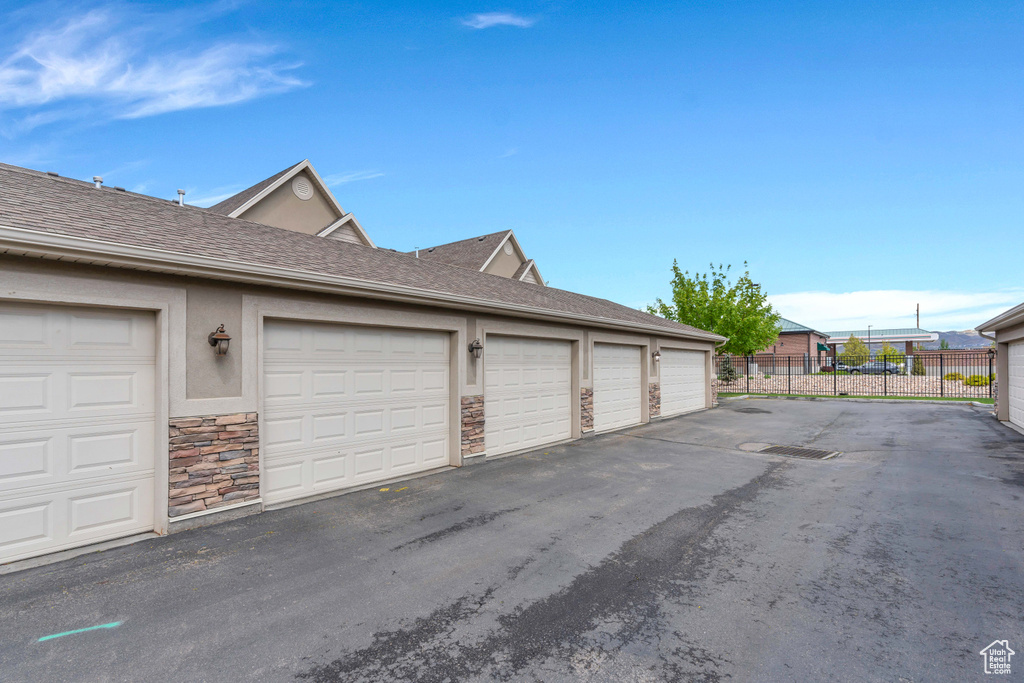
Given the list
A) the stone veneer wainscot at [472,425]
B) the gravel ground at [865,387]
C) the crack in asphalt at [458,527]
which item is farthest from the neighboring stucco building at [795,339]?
the crack in asphalt at [458,527]

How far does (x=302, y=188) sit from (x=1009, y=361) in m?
22.0

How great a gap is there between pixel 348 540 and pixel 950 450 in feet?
39.3

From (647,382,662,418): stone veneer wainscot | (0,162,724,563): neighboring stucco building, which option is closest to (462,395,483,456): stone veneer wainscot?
(0,162,724,563): neighboring stucco building

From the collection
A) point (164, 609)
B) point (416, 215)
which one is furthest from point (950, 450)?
point (416, 215)

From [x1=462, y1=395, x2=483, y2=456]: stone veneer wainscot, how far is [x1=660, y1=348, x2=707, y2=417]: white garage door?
8.21 meters

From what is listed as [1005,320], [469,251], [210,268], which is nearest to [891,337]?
[1005,320]

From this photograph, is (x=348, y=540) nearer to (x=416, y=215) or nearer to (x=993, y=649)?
(x=993, y=649)

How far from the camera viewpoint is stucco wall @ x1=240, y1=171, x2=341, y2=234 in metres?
14.0

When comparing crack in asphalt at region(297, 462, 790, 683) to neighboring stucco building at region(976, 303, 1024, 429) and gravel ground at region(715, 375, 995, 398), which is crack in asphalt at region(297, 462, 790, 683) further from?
gravel ground at region(715, 375, 995, 398)

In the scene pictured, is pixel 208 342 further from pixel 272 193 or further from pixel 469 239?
pixel 469 239

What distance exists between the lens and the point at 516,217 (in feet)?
74.7

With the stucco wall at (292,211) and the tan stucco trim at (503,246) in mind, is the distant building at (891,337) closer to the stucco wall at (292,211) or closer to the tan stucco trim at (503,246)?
the tan stucco trim at (503,246)

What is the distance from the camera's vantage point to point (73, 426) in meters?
4.48

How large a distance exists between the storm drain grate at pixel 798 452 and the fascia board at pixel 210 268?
6.66 m
